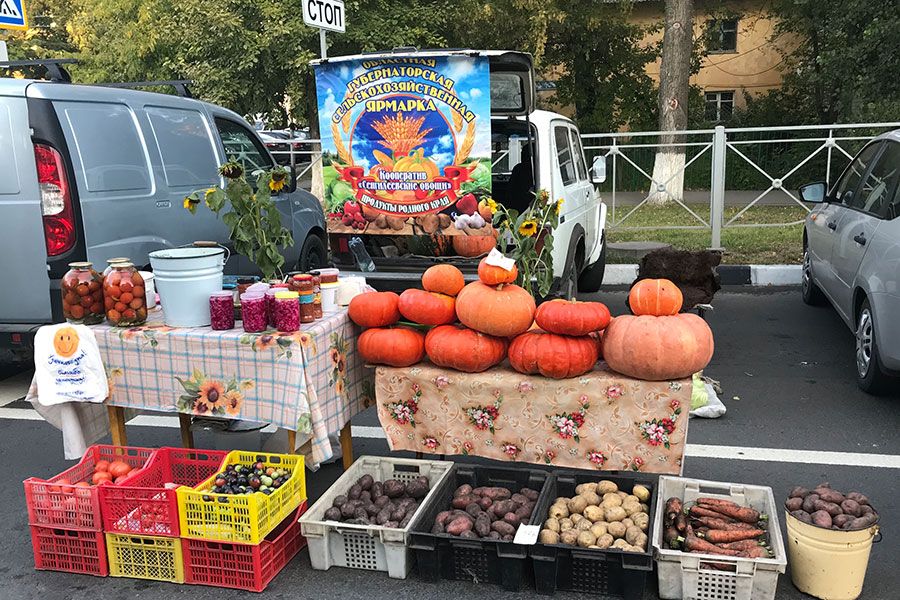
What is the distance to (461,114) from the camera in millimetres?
5785

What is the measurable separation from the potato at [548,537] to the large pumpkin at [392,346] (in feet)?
3.51

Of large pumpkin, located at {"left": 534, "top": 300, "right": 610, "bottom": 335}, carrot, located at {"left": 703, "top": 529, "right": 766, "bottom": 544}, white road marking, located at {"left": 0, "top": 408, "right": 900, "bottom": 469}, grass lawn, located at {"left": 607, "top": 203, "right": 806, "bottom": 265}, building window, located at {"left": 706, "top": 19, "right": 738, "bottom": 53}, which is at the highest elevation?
building window, located at {"left": 706, "top": 19, "right": 738, "bottom": 53}

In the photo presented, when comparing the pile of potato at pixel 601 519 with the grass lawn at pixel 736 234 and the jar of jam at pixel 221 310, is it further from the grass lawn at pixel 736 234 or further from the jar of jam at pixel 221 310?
the grass lawn at pixel 736 234

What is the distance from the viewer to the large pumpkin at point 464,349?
Result: 3.79m

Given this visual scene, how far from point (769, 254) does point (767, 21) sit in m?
19.1

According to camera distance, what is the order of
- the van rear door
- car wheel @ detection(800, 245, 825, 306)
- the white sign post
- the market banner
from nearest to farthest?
the van rear door → the market banner → the white sign post → car wheel @ detection(800, 245, 825, 306)

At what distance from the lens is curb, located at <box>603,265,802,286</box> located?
916cm

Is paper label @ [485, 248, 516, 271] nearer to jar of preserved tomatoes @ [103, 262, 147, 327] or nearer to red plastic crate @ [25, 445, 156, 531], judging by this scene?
jar of preserved tomatoes @ [103, 262, 147, 327]

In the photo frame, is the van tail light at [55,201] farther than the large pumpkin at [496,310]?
Yes

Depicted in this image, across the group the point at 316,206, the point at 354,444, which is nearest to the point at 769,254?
the point at 316,206

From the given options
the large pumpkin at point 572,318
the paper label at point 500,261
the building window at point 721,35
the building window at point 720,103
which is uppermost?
the building window at point 721,35

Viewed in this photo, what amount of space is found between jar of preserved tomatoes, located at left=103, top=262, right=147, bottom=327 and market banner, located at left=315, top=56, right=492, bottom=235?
246 centimetres

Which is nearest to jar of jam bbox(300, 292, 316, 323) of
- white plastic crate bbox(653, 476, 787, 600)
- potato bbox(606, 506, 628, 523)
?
potato bbox(606, 506, 628, 523)

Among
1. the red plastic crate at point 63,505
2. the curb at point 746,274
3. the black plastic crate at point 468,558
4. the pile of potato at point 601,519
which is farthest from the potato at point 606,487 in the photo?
→ the curb at point 746,274
